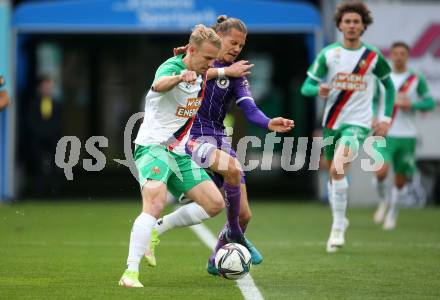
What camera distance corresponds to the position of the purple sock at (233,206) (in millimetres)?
8969

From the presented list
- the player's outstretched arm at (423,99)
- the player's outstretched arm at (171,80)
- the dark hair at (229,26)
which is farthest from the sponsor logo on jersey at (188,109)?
the player's outstretched arm at (423,99)

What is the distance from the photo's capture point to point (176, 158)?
8.14m

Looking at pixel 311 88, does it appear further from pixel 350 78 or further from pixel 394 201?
pixel 394 201

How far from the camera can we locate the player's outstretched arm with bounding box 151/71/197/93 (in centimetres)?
742

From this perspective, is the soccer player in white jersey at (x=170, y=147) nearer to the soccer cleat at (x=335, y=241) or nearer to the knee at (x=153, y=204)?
the knee at (x=153, y=204)

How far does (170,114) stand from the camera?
8133 millimetres

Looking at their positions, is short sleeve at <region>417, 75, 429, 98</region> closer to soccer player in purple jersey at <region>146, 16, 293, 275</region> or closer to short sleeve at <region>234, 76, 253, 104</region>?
soccer player in purple jersey at <region>146, 16, 293, 275</region>

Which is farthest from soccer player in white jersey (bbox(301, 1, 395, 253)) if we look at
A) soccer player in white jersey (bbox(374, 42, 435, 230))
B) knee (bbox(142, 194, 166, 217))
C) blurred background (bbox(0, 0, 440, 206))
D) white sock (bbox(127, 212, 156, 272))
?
blurred background (bbox(0, 0, 440, 206))

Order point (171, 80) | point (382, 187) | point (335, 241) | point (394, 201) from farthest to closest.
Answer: point (382, 187) < point (394, 201) < point (335, 241) < point (171, 80)

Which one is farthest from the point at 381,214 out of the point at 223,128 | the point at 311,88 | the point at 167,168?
the point at 167,168

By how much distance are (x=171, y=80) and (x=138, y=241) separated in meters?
1.18

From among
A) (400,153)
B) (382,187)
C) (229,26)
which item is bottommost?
(382,187)

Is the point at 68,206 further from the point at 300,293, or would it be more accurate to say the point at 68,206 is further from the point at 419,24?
the point at 300,293

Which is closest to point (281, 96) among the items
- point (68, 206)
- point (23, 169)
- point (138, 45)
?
point (138, 45)
